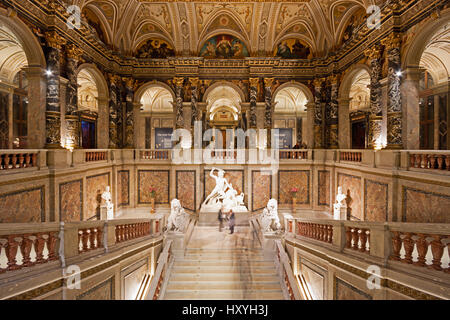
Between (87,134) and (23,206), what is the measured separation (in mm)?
14846

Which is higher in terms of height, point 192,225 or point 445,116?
point 445,116

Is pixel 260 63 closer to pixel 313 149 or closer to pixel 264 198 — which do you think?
pixel 313 149

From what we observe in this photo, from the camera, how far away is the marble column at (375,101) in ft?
33.7

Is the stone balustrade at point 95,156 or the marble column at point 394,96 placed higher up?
the marble column at point 394,96

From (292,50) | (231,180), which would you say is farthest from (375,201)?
(292,50)

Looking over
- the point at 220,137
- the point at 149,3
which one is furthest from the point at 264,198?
the point at 220,137

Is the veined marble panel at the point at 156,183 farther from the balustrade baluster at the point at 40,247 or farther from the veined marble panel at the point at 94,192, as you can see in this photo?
the balustrade baluster at the point at 40,247

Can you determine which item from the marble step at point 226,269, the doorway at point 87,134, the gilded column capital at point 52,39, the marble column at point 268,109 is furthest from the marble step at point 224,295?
the doorway at point 87,134

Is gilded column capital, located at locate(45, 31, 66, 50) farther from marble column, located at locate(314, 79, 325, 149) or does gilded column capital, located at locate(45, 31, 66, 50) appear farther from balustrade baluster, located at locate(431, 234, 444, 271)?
marble column, located at locate(314, 79, 325, 149)

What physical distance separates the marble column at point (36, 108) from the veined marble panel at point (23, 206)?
1858 millimetres

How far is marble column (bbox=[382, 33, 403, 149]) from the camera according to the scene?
916 cm

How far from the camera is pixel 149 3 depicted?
1400 centimetres

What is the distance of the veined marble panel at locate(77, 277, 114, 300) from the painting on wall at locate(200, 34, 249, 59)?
43.3 ft

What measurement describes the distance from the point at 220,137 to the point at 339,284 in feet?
76.8
